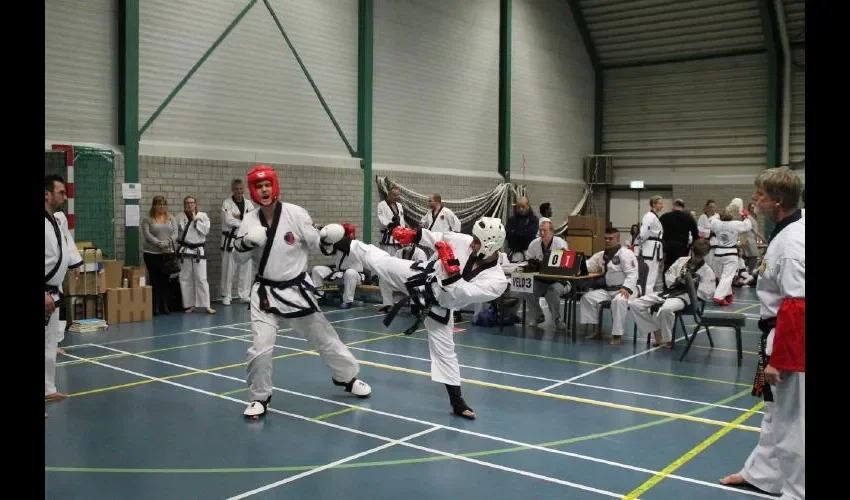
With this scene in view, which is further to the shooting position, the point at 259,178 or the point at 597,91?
the point at 597,91

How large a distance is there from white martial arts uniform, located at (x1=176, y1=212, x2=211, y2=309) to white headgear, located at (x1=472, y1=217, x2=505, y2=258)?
704 centimetres

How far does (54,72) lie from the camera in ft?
37.1

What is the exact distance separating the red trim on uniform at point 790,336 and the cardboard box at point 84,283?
376 inches

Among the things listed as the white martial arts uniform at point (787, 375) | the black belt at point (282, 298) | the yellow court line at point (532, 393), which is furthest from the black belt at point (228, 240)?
the white martial arts uniform at point (787, 375)

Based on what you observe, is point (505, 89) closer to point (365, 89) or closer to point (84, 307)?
point (365, 89)

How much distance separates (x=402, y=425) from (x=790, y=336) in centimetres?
326

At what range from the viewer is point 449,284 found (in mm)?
6180

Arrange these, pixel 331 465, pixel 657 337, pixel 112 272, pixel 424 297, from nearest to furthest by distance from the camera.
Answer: pixel 331 465
pixel 424 297
pixel 657 337
pixel 112 272

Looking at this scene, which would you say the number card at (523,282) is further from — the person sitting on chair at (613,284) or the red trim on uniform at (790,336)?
the red trim on uniform at (790,336)

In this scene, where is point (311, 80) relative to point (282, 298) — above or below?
above

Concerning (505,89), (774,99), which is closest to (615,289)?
(505,89)

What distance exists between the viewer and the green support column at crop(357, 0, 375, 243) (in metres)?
16.0

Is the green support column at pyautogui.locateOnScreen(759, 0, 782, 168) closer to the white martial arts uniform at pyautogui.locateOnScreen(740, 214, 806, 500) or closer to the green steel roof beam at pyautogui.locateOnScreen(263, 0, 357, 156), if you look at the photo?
the green steel roof beam at pyautogui.locateOnScreen(263, 0, 357, 156)
